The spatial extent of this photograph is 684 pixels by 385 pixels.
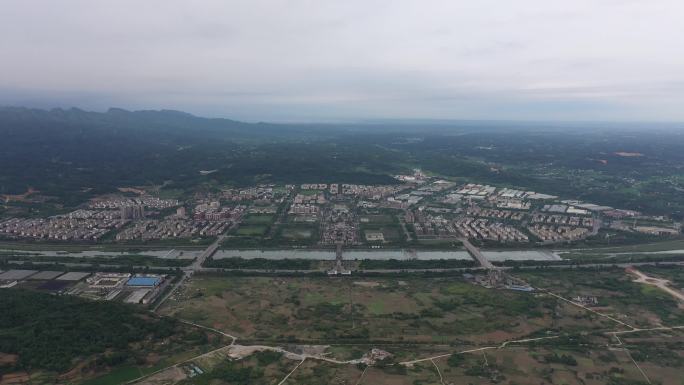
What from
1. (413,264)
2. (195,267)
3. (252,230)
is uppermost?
(413,264)

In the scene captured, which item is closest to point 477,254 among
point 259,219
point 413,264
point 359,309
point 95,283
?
point 413,264

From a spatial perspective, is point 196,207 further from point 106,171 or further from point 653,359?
point 653,359

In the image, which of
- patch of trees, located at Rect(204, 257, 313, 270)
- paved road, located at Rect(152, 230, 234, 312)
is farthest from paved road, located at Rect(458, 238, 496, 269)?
paved road, located at Rect(152, 230, 234, 312)

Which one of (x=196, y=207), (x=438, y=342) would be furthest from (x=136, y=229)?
(x=438, y=342)

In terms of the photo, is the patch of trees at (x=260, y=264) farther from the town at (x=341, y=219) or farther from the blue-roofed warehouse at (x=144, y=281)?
the town at (x=341, y=219)

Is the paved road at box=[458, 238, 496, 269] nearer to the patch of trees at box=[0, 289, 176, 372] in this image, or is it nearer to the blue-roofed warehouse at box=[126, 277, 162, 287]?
the patch of trees at box=[0, 289, 176, 372]

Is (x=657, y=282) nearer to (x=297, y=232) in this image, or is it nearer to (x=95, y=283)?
(x=297, y=232)

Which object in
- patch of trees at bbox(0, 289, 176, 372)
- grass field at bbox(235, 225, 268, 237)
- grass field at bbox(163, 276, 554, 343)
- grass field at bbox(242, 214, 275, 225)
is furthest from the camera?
grass field at bbox(242, 214, 275, 225)

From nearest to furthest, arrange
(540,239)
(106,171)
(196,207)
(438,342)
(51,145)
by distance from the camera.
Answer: (438,342), (540,239), (196,207), (106,171), (51,145)
